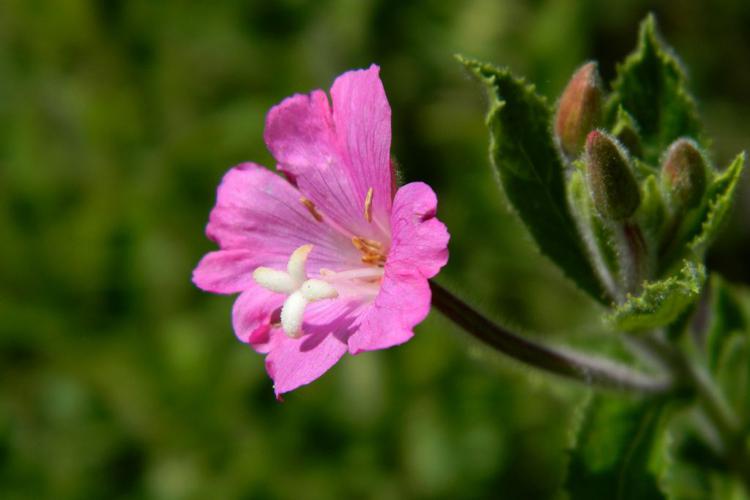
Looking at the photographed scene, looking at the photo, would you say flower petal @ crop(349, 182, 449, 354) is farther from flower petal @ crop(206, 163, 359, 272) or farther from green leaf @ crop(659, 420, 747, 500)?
green leaf @ crop(659, 420, 747, 500)

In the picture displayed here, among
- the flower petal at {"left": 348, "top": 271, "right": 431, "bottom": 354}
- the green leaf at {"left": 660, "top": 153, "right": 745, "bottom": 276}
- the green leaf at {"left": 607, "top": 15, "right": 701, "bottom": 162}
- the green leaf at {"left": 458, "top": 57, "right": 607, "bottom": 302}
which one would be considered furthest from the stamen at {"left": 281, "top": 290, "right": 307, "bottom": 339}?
the green leaf at {"left": 607, "top": 15, "right": 701, "bottom": 162}

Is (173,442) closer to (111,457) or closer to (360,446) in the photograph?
(111,457)

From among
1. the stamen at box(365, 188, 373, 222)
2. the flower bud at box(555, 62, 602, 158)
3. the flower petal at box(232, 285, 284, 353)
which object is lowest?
the flower petal at box(232, 285, 284, 353)

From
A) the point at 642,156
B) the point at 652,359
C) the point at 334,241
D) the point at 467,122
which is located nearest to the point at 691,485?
the point at 652,359

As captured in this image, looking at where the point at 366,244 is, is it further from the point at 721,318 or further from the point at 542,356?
the point at 721,318

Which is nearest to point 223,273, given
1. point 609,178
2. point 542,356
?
point 542,356

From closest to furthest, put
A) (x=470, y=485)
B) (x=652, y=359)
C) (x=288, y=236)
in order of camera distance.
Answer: (x=288, y=236) → (x=652, y=359) → (x=470, y=485)
